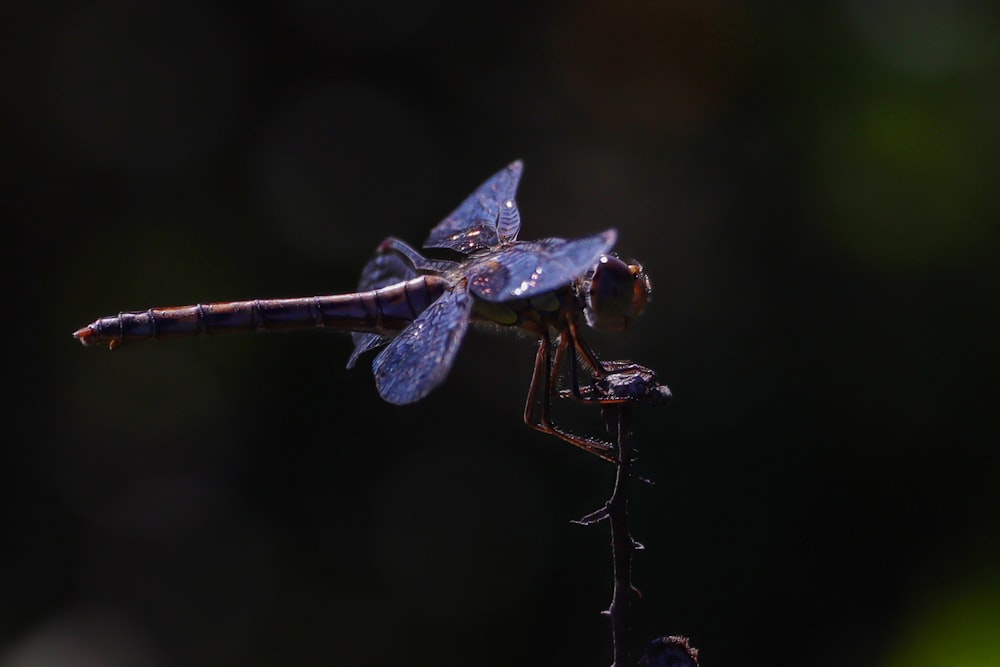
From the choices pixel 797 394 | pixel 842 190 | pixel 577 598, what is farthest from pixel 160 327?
pixel 842 190

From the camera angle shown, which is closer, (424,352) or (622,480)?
(622,480)

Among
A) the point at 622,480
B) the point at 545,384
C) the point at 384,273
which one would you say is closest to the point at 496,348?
the point at 384,273

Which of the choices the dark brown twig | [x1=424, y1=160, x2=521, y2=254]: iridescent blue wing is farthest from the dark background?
the dark brown twig

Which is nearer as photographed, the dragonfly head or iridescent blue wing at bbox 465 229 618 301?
iridescent blue wing at bbox 465 229 618 301

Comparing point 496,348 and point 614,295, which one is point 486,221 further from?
point 496,348

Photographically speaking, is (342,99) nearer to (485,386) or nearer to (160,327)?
(485,386)

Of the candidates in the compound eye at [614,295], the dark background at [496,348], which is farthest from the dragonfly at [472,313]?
the dark background at [496,348]

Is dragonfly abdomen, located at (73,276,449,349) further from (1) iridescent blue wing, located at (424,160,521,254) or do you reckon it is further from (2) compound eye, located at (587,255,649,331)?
(2) compound eye, located at (587,255,649,331)
